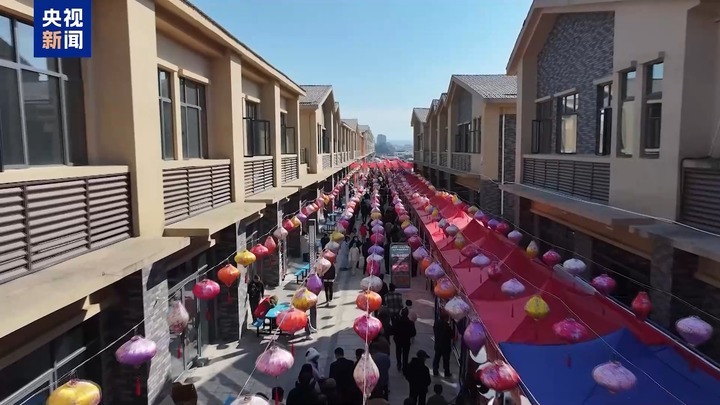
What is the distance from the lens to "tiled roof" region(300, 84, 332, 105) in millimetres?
26950

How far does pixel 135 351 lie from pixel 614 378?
6.23 meters

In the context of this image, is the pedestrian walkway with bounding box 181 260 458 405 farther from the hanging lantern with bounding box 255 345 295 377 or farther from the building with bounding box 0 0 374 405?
the hanging lantern with bounding box 255 345 295 377

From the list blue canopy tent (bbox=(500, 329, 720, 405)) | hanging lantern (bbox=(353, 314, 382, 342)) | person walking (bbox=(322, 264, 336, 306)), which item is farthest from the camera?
person walking (bbox=(322, 264, 336, 306))

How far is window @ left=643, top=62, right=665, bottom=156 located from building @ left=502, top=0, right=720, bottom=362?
2 centimetres

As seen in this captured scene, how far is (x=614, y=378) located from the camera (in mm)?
6418

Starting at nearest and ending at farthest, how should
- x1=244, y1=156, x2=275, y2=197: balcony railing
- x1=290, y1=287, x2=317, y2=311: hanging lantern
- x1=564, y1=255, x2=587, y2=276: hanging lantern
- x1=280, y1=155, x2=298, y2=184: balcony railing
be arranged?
x1=290, y1=287, x2=317, y2=311: hanging lantern < x1=564, y1=255, x2=587, y2=276: hanging lantern < x1=244, y1=156, x2=275, y2=197: balcony railing < x1=280, y1=155, x2=298, y2=184: balcony railing

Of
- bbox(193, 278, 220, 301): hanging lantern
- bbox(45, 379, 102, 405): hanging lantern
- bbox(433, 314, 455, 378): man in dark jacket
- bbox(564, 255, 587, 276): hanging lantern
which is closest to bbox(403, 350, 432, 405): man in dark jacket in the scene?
bbox(433, 314, 455, 378): man in dark jacket

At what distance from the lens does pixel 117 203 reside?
304 inches

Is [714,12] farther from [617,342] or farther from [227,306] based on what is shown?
[227,306]

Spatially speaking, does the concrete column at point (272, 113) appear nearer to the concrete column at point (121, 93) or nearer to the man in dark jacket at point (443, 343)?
the man in dark jacket at point (443, 343)

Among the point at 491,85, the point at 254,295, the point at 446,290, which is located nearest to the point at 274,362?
the point at 446,290

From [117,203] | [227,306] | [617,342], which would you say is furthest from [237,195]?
[617,342]

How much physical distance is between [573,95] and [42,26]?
12924 mm

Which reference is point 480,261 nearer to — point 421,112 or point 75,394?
point 75,394
